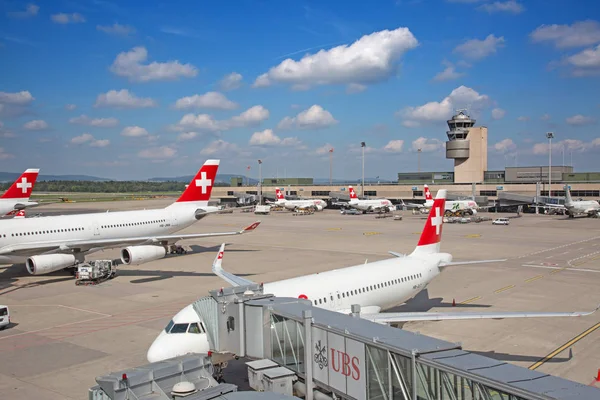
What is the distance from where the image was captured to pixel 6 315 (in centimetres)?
2750

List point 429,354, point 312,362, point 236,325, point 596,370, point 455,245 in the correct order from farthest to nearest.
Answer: point 455,245
point 596,370
point 236,325
point 312,362
point 429,354

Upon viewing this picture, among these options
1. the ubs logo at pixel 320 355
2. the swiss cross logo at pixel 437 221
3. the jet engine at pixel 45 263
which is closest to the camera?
the ubs logo at pixel 320 355

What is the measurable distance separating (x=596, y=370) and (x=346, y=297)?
10373 mm

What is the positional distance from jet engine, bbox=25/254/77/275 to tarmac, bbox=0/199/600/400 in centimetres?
152

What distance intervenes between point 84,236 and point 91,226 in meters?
1.25

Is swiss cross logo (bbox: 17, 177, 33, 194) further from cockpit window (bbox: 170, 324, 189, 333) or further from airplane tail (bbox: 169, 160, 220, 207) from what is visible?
cockpit window (bbox: 170, 324, 189, 333)

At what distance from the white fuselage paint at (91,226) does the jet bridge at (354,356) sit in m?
29.7

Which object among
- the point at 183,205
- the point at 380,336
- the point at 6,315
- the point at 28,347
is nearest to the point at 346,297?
the point at 380,336

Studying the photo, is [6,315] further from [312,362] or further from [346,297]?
[312,362]

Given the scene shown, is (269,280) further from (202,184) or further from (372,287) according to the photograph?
(202,184)

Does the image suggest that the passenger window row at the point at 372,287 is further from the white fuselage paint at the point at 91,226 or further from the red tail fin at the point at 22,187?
the red tail fin at the point at 22,187

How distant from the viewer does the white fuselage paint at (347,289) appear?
17578 mm

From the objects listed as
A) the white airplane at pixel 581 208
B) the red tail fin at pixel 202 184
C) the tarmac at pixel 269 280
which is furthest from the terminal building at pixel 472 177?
the red tail fin at pixel 202 184

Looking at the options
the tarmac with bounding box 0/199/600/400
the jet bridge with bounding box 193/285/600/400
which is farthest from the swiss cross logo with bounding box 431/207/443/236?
the jet bridge with bounding box 193/285/600/400
